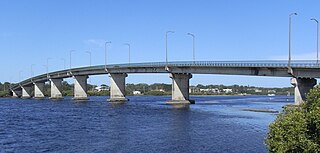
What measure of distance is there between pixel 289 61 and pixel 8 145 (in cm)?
5548

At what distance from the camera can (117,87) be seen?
505ft

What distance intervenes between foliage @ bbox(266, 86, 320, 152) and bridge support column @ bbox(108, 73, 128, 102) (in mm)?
130061

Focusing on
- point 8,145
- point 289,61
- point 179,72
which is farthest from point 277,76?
point 8,145

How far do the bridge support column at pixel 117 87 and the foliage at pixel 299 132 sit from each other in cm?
13006

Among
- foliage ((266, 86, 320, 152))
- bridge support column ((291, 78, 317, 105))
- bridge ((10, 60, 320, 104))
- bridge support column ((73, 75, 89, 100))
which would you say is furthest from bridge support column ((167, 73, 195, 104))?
foliage ((266, 86, 320, 152))

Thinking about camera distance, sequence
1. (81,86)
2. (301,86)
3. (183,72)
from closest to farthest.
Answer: (301,86) < (183,72) < (81,86)

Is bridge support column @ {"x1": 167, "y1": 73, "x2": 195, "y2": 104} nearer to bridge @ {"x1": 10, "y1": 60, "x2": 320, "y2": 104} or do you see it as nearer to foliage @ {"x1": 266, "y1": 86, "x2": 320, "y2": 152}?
bridge @ {"x1": 10, "y1": 60, "x2": 320, "y2": 104}

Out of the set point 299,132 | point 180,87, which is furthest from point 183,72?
point 299,132

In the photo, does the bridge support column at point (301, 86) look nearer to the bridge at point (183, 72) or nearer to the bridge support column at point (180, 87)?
the bridge at point (183, 72)

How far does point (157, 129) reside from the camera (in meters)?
56.1

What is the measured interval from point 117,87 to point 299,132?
13390 cm

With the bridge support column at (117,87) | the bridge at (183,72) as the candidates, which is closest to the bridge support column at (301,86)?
the bridge at (183,72)

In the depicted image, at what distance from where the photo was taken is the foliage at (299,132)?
21.6 metres

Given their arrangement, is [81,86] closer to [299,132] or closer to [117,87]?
[117,87]
